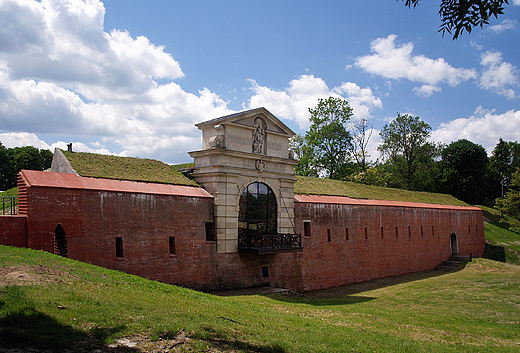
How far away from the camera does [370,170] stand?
166ft

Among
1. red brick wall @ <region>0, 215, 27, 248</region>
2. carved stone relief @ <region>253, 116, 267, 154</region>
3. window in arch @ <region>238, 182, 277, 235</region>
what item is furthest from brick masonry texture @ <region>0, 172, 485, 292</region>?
carved stone relief @ <region>253, 116, 267, 154</region>

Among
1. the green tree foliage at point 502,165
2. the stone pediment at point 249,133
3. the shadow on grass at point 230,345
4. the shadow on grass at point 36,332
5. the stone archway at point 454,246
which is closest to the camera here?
the shadow on grass at point 36,332

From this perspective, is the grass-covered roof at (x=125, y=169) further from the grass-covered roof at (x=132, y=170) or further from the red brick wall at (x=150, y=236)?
the red brick wall at (x=150, y=236)

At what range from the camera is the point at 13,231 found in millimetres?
13477

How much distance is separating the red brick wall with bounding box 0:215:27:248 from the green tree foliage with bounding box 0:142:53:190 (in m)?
35.7

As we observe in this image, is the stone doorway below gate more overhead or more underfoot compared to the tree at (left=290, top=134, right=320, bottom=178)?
more underfoot

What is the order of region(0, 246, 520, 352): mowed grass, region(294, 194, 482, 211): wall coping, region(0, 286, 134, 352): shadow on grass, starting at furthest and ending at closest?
region(294, 194, 482, 211): wall coping < region(0, 246, 520, 352): mowed grass < region(0, 286, 134, 352): shadow on grass

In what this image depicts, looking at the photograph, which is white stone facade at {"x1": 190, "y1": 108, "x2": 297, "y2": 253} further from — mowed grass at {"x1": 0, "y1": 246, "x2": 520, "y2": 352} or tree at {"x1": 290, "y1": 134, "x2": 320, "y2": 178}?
tree at {"x1": 290, "y1": 134, "x2": 320, "y2": 178}

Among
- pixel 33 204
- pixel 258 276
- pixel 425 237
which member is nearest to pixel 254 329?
pixel 33 204

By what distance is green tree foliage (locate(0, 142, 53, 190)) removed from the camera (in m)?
45.3

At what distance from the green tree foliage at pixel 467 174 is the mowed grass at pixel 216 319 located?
43.0 m

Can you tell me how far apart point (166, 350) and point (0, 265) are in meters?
5.81

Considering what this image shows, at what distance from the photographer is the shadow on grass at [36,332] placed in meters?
6.42

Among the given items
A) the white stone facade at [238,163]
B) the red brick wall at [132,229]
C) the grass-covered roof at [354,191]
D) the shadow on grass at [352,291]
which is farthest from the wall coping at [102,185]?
the grass-covered roof at [354,191]
